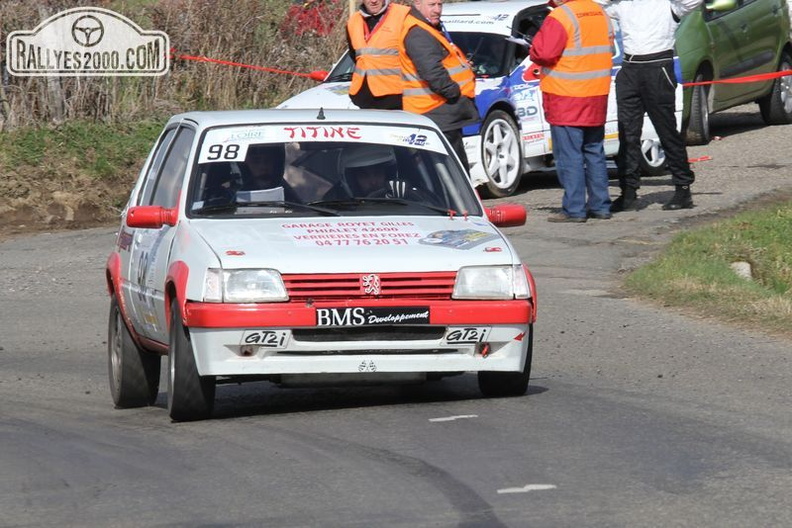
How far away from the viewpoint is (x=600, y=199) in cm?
1622

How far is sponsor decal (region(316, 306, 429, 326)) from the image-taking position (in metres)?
7.80

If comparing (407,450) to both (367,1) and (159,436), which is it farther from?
(367,1)

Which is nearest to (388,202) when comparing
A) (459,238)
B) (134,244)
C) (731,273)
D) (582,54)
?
(459,238)

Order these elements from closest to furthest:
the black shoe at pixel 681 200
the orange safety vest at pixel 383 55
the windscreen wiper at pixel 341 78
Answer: the orange safety vest at pixel 383 55 < the black shoe at pixel 681 200 < the windscreen wiper at pixel 341 78

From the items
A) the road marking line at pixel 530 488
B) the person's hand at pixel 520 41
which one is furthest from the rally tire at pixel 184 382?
the person's hand at pixel 520 41

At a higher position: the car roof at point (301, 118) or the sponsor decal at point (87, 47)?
the car roof at point (301, 118)

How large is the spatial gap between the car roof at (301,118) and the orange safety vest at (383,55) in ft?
16.8

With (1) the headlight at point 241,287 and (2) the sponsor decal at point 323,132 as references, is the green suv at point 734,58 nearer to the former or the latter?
(2) the sponsor decal at point 323,132

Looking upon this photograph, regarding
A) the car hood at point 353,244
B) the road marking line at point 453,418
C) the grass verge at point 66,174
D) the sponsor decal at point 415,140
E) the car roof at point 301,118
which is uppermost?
the car roof at point 301,118

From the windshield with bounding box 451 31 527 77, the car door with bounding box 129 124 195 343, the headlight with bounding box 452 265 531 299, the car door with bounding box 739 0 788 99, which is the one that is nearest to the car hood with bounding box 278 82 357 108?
the windshield with bounding box 451 31 527 77

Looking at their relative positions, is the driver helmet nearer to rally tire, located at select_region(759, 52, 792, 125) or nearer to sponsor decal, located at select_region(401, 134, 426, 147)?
sponsor decal, located at select_region(401, 134, 426, 147)

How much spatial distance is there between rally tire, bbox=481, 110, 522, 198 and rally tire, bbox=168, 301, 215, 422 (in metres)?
9.68

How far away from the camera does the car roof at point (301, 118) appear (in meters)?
9.11

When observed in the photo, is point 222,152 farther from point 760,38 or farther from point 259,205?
point 760,38
